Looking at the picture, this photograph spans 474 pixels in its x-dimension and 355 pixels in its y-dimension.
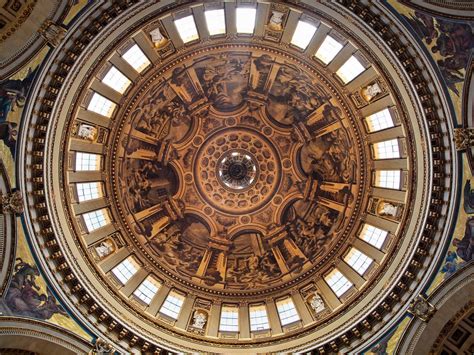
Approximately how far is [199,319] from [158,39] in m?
16.8

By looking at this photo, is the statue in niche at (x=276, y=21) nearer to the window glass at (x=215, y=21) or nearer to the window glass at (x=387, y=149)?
the window glass at (x=215, y=21)

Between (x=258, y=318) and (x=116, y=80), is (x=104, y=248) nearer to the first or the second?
(x=116, y=80)

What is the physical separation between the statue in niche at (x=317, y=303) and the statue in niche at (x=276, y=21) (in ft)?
53.2

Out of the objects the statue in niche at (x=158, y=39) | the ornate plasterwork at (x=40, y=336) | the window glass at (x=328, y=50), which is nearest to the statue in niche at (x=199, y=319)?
the ornate plasterwork at (x=40, y=336)

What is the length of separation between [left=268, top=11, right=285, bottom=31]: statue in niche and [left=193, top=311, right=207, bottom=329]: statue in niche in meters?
17.8

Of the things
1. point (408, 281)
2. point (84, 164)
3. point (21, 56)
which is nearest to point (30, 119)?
point (21, 56)

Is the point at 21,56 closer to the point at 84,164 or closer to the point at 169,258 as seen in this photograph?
the point at 84,164

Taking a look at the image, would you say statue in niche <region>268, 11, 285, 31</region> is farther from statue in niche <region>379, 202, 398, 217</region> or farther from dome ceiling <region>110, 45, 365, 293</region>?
statue in niche <region>379, 202, 398, 217</region>

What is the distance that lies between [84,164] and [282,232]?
1469cm

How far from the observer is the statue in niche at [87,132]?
23708 millimetres

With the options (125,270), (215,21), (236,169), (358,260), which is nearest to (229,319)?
(125,270)

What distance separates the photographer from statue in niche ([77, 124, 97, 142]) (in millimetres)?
23708

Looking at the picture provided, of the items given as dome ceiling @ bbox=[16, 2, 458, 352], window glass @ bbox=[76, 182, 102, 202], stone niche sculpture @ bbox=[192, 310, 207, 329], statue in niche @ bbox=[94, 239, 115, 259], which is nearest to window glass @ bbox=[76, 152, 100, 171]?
dome ceiling @ bbox=[16, 2, 458, 352]

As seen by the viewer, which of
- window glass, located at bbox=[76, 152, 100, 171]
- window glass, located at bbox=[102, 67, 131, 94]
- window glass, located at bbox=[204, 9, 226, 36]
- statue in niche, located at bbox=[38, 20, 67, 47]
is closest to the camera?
statue in niche, located at bbox=[38, 20, 67, 47]
